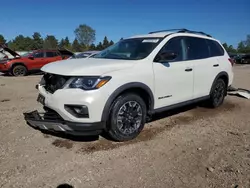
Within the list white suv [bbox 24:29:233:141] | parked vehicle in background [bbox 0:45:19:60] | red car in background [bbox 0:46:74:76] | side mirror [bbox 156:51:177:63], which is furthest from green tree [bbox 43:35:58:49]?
side mirror [bbox 156:51:177:63]

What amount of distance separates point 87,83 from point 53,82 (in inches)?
27.9

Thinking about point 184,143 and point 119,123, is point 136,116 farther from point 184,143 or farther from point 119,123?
point 184,143

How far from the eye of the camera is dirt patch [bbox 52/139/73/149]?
4113mm

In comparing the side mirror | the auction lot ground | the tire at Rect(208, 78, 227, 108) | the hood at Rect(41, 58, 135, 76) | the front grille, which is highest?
the side mirror

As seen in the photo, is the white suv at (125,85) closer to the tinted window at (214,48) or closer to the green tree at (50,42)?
the tinted window at (214,48)

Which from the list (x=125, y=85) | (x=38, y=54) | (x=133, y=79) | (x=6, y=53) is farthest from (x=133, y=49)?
(x=6, y=53)

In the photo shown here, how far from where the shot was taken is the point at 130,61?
432 centimetres

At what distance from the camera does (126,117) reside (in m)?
4.20

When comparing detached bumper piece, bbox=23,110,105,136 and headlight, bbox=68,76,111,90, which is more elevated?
headlight, bbox=68,76,111,90

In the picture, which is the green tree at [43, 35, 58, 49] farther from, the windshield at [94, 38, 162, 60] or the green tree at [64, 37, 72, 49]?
the windshield at [94, 38, 162, 60]

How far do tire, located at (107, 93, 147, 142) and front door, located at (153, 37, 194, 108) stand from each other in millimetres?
420

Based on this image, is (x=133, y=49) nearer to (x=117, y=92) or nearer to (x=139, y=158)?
(x=117, y=92)

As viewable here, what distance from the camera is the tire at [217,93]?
20.3 feet

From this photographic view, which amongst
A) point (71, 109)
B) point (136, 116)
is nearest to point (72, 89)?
point (71, 109)
